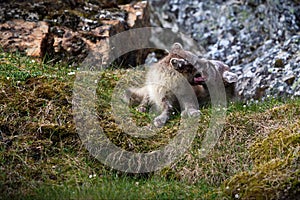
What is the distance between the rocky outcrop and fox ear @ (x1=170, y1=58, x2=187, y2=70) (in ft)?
5.57

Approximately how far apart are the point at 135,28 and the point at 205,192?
4351 millimetres

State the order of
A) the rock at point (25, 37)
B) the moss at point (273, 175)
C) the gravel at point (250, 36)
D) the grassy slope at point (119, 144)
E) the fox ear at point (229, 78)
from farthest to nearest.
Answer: the gravel at point (250, 36)
the rock at point (25, 37)
the fox ear at point (229, 78)
the grassy slope at point (119, 144)
the moss at point (273, 175)

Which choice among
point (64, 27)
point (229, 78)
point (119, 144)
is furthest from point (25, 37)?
point (229, 78)

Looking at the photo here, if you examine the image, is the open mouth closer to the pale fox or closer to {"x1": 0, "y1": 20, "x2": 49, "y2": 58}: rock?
the pale fox

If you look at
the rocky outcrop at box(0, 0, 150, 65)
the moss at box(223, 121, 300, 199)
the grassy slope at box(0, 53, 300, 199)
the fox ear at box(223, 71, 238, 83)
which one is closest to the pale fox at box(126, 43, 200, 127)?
the grassy slope at box(0, 53, 300, 199)

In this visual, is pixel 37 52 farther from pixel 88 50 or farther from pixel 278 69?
pixel 278 69

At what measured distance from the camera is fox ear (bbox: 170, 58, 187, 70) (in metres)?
6.21

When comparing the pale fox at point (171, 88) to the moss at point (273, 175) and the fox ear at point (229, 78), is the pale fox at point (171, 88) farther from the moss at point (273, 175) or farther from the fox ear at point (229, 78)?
the moss at point (273, 175)

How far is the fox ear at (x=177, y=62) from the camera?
6.21 metres

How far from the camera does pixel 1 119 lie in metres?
5.37

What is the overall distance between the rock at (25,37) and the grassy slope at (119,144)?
37.8 inches

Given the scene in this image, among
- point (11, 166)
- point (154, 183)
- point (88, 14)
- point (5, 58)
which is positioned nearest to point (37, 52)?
point (5, 58)

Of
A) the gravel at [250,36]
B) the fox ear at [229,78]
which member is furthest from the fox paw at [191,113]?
the gravel at [250,36]

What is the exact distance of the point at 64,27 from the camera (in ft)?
25.9
